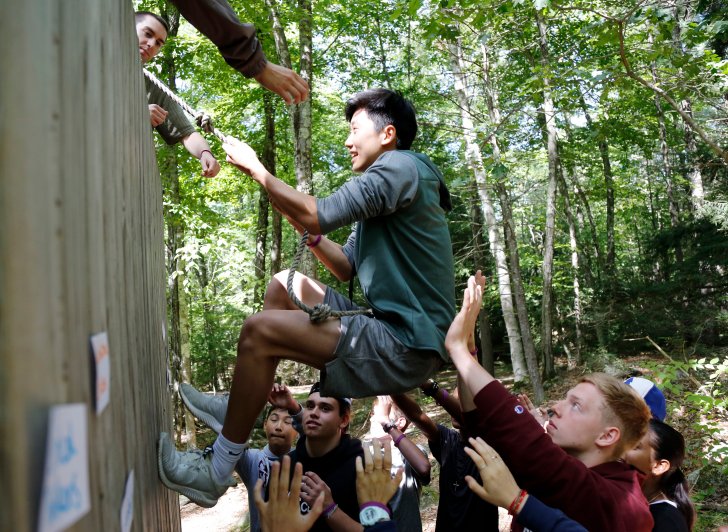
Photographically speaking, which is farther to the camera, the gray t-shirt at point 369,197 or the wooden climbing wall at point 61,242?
the gray t-shirt at point 369,197

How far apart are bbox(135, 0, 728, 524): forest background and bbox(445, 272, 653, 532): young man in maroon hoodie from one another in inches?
151

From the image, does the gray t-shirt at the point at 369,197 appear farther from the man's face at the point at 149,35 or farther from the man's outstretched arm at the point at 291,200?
the man's face at the point at 149,35

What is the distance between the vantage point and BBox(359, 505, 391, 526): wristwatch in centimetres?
245

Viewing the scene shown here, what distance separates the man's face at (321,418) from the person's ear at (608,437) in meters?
1.50

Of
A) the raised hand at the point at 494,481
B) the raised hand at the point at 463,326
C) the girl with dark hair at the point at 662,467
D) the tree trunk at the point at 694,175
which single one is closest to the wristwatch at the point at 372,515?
the raised hand at the point at 494,481

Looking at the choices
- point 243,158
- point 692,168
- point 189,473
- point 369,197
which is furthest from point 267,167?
point 189,473

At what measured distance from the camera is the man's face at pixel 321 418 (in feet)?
11.4

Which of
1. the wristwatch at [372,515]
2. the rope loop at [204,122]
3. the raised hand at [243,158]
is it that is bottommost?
the wristwatch at [372,515]

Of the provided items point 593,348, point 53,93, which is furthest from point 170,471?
point 593,348

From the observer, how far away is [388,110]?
287 cm

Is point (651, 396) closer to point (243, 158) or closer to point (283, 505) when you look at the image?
point (283, 505)

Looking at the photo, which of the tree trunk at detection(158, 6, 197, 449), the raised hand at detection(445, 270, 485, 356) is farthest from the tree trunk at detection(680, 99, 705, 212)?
the raised hand at detection(445, 270, 485, 356)

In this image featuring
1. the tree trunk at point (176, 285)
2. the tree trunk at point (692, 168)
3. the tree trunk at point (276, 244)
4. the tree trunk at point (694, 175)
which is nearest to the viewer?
the tree trunk at point (176, 285)

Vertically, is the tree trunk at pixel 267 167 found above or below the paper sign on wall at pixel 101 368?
above
